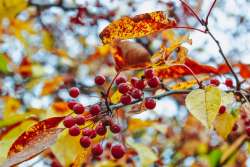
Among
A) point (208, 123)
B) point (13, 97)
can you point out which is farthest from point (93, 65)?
point (208, 123)

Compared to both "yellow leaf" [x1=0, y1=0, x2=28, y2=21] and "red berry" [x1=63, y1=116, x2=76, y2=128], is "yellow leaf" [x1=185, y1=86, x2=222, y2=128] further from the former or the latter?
"yellow leaf" [x1=0, y1=0, x2=28, y2=21]

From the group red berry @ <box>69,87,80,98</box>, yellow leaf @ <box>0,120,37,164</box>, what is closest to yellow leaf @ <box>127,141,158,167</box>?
yellow leaf @ <box>0,120,37,164</box>

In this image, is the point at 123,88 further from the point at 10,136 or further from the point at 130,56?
the point at 10,136

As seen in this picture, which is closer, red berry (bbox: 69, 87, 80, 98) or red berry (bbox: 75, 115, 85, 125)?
red berry (bbox: 75, 115, 85, 125)

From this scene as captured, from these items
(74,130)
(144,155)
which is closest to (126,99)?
(74,130)

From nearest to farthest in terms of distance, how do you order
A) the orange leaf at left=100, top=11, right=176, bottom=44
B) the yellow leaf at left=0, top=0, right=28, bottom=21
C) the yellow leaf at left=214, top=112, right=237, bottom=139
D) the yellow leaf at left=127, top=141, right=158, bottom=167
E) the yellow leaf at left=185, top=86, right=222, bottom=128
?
the yellow leaf at left=185, top=86, right=222, bottom=128 < the orange leaf at left=100, top=11, right=176, bottom=44 < the yellow leaf at left=214, top=112, right=237, bottom=139 < the yellow leaf at left=127, top=141, right=158, bottom=167 < the yellow leaf at left=0, top=0, right=28, bottom=21

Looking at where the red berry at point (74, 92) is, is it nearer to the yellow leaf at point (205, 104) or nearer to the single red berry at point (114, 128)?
the single red berry at point (114, 128)
